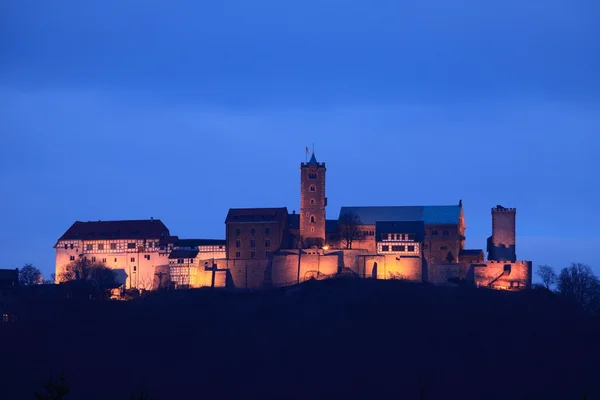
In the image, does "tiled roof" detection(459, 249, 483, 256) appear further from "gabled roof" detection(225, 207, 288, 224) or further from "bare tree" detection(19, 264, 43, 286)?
"bare tree" detection(19, 264, 43, 286)

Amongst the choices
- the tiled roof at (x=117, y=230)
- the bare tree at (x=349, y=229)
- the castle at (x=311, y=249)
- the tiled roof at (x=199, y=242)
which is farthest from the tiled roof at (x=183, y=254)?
the bare tree at (x=349, y=229)

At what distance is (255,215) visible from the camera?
352 ft

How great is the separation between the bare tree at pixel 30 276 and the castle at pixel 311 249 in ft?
28.2

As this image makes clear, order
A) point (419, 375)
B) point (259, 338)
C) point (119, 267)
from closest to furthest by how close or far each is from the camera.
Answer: point (419, 375) → point (259, 338) → point (119, 267)

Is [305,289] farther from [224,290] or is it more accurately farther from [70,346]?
[70,346]

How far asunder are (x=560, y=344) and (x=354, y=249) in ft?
60.6

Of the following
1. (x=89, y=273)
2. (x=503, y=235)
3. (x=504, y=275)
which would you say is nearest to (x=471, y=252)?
(x=503, y=235)

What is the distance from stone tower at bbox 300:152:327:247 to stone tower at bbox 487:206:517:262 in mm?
14544

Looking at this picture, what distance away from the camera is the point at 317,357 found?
9931 centimetres

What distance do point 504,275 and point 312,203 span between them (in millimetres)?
17657

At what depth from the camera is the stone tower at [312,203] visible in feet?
349

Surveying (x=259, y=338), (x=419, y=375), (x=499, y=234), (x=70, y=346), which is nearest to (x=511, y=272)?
(x=499, y=234)

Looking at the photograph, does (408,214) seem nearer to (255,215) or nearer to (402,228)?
(402,228)

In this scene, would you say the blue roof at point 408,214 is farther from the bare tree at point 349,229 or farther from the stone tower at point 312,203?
the stone tower at point 312,203
